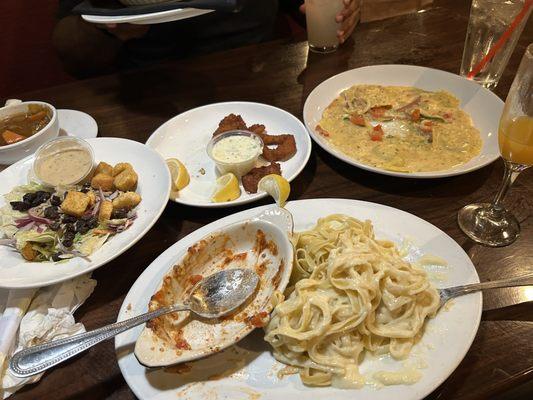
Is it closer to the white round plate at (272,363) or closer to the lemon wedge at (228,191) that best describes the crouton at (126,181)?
the lemon wedge at (228,191)

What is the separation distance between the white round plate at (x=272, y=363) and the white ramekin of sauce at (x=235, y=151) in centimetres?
68

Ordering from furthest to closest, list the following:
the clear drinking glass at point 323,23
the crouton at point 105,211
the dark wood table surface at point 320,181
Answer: the clear drinking glass at point 323,23
the crouton at point 105,211
the dark wood table surface at point 320,181

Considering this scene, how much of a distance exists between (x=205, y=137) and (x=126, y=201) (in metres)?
0.75

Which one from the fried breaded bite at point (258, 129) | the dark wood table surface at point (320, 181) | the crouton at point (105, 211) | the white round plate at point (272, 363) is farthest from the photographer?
the fried breaded bite at point (258, 129)

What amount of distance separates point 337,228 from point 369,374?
0.57m

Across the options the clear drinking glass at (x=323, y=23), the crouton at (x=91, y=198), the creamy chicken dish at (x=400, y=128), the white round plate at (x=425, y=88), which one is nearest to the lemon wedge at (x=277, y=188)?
the white round plate at (x=425, y=88)

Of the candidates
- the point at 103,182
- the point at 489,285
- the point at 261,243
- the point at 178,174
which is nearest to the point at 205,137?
the point at 178,174

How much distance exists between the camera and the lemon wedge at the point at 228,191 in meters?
1.93

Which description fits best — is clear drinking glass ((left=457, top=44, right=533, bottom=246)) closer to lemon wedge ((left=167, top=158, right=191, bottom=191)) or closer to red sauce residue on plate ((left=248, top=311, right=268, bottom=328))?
red sauce residue on plate ((left=248, top=311, right=268, bottom=328))

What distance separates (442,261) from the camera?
59.7 inches

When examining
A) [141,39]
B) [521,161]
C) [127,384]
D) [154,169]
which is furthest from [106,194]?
[141,39]

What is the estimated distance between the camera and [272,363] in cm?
135

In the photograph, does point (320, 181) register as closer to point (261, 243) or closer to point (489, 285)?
point (261, 243)

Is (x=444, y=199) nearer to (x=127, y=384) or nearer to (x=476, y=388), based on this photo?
(x=476, y=388)
